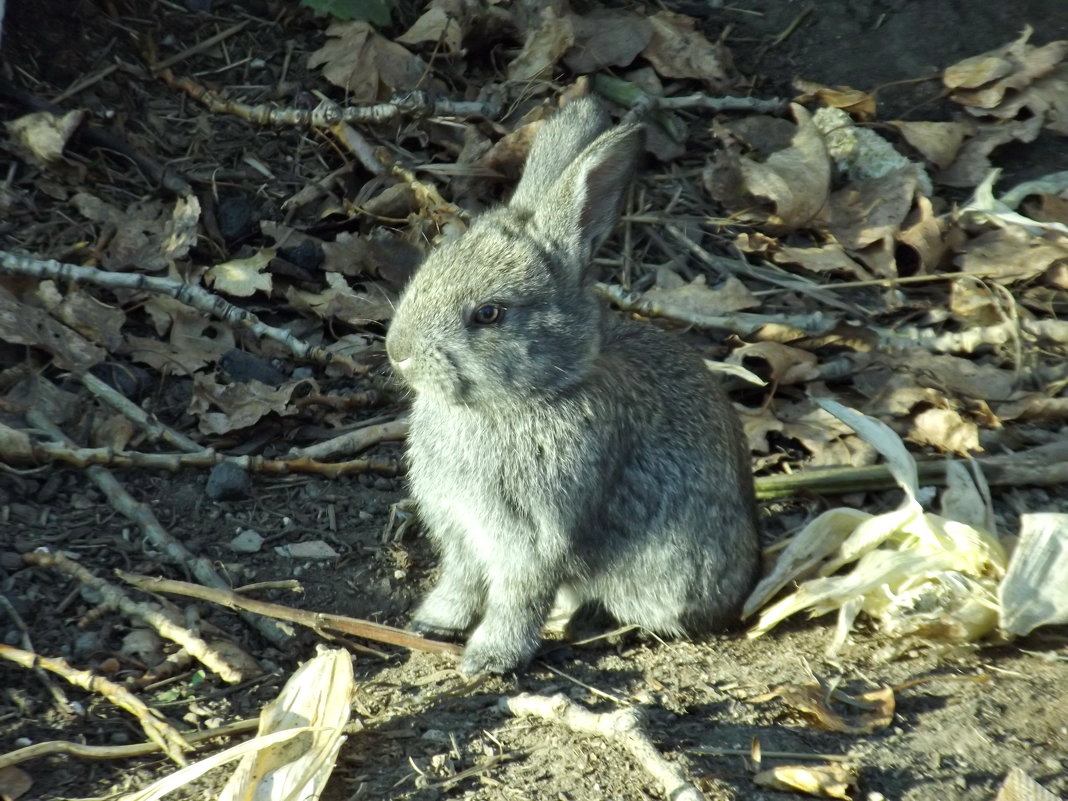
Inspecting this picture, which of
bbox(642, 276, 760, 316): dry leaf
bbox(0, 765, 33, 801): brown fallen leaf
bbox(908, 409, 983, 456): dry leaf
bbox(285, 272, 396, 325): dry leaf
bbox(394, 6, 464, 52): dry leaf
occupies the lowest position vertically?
bbox(908, 409, 983, 456): dry leaf

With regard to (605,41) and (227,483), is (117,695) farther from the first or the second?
(605,41)

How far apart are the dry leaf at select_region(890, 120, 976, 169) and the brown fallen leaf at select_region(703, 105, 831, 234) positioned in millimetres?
608

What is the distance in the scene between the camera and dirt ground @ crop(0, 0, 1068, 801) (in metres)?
3.86

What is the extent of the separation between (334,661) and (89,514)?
1661 mm

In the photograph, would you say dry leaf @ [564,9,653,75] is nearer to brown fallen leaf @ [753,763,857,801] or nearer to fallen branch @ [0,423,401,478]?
fallen branch @ [0,423,401,478]

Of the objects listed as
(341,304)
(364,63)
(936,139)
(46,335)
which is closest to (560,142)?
(341,304)

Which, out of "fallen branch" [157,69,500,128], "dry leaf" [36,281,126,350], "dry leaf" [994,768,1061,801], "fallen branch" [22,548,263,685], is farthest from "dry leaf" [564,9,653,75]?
"dry leaf" [994,768,1061,801]

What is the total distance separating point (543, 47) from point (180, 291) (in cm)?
282

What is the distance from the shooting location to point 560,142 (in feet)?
16.1

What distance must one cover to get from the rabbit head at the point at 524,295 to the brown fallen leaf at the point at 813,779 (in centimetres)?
162

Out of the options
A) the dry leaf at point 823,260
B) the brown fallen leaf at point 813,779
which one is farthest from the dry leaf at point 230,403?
the brown fallen leaf at point 813,779

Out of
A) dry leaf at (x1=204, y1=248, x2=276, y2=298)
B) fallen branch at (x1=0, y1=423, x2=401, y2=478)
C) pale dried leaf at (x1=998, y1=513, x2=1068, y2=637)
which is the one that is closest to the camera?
pale dried leaf at (x1=998, y1=513, x2=1068, y2=637)

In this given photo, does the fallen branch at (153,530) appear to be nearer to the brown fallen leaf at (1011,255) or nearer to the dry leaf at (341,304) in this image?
the dry leaf at (341,304)

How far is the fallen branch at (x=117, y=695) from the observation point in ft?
13.0
